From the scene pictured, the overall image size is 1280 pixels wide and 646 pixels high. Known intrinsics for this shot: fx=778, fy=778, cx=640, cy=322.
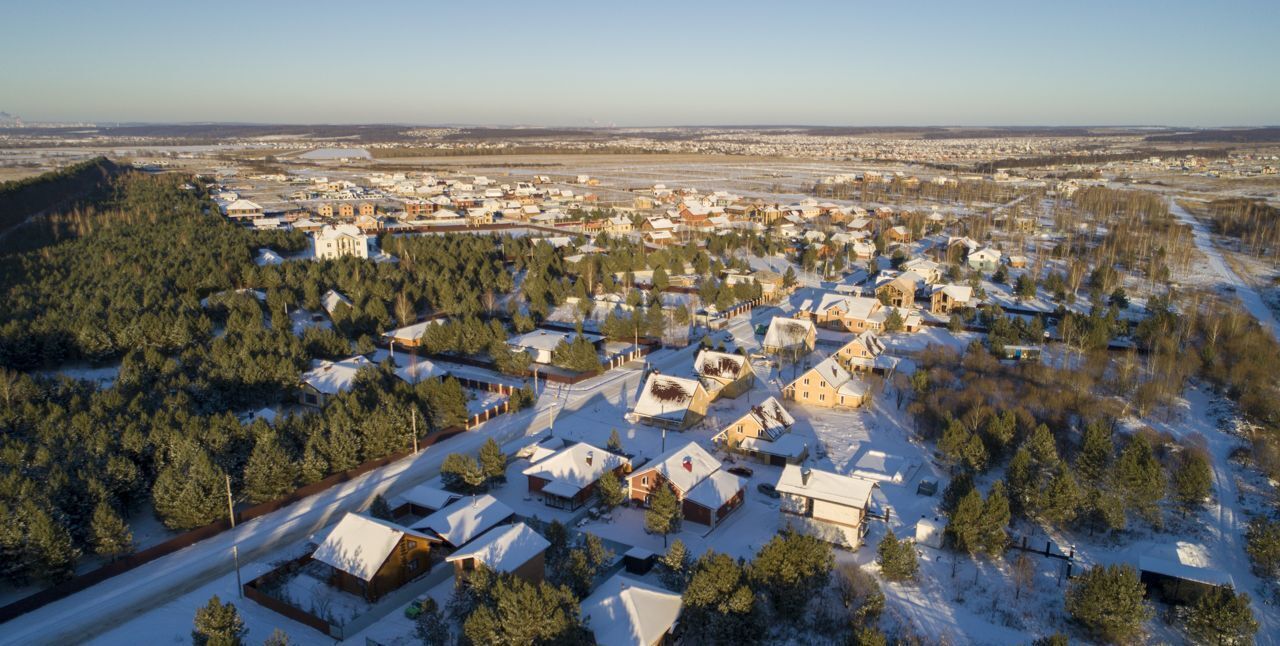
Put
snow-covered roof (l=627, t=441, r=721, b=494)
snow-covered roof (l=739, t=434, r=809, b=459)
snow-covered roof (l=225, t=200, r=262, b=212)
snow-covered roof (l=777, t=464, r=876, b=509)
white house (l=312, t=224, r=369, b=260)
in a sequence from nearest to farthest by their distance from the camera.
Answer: snow-covered roof (l=777, t=464, r=876, b=509)
snow-covered roof (l=627, t=441, r=721, b=494)
snow-covered roof (l=739, t=434, r=809, b=459)
white house (l=312, t=224, r=369, b=260)
snow-covered roof (l=225, t=200, r=262, b=212)

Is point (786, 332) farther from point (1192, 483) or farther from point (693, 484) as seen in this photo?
point (1192, 483)

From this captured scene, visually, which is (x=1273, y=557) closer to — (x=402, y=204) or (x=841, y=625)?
(x=841, y=625)

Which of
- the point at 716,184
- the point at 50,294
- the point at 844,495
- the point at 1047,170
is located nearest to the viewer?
the point at 844,495

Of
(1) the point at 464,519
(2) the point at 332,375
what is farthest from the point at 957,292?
(1) the point at 464,519

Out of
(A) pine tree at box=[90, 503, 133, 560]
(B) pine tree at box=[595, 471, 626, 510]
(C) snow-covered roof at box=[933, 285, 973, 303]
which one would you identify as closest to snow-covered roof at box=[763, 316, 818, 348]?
(C) snow-covered roof at box=[933, 285, 973, 303]

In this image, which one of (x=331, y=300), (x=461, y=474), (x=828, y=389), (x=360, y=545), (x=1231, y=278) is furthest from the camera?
(x=1231, y=278)

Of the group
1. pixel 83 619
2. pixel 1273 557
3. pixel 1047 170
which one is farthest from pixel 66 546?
pixel 1047 170

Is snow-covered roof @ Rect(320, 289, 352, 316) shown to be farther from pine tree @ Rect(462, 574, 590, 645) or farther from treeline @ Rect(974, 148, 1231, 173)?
treeline @ Rect(974, 148, 1231, 173)
